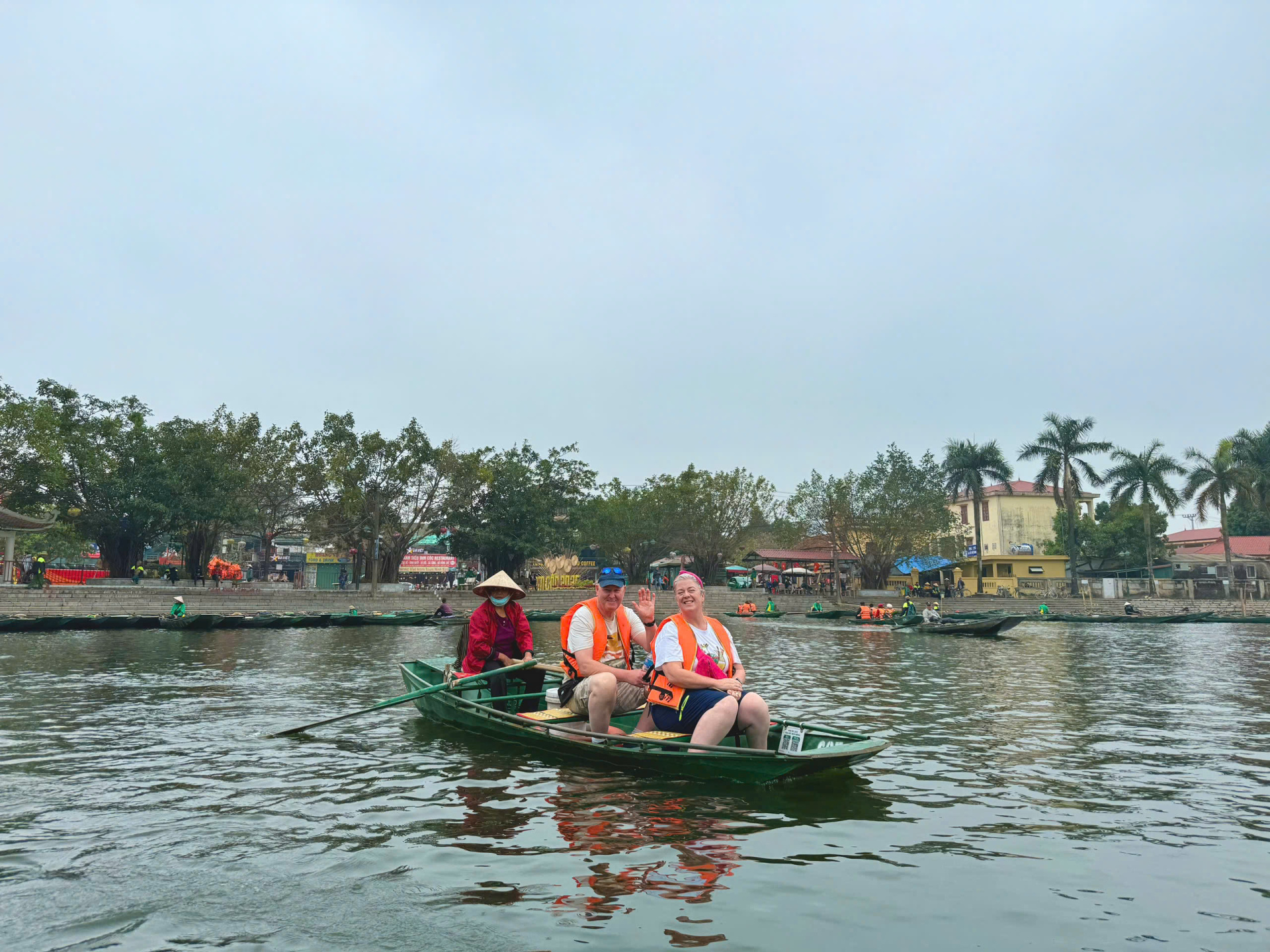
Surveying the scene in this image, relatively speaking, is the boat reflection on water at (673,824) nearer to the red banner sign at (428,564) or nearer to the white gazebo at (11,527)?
the white gazebo at (11,527)

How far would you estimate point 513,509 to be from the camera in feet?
161

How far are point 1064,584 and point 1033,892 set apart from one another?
2372 inches

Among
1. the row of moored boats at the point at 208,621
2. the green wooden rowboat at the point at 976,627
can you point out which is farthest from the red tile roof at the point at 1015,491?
the row of moored boats at the point at 208,621

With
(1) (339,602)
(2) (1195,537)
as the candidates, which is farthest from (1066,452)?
(1) (339,602)

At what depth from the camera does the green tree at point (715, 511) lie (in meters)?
55.2

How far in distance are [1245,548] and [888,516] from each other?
32.2 metres

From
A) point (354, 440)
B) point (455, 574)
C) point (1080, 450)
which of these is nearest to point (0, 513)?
point (354, 440)

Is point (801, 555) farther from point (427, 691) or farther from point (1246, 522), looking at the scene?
point (427, 691)

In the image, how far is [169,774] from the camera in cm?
808

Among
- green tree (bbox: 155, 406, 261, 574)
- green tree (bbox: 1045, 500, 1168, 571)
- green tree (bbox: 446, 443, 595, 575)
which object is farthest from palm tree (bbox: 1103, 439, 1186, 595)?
green tree (bbox: 155, 406, 261, 574)

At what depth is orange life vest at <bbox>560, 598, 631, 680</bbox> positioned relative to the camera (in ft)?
28.5

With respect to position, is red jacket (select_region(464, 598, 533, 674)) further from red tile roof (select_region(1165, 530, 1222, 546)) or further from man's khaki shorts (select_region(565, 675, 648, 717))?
red tile roof (select_region(1165, 530, 1222, 546))

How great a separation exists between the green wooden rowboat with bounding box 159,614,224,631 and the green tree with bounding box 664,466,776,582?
30682 mm

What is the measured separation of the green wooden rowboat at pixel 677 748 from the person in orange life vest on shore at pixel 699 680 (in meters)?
0.18
